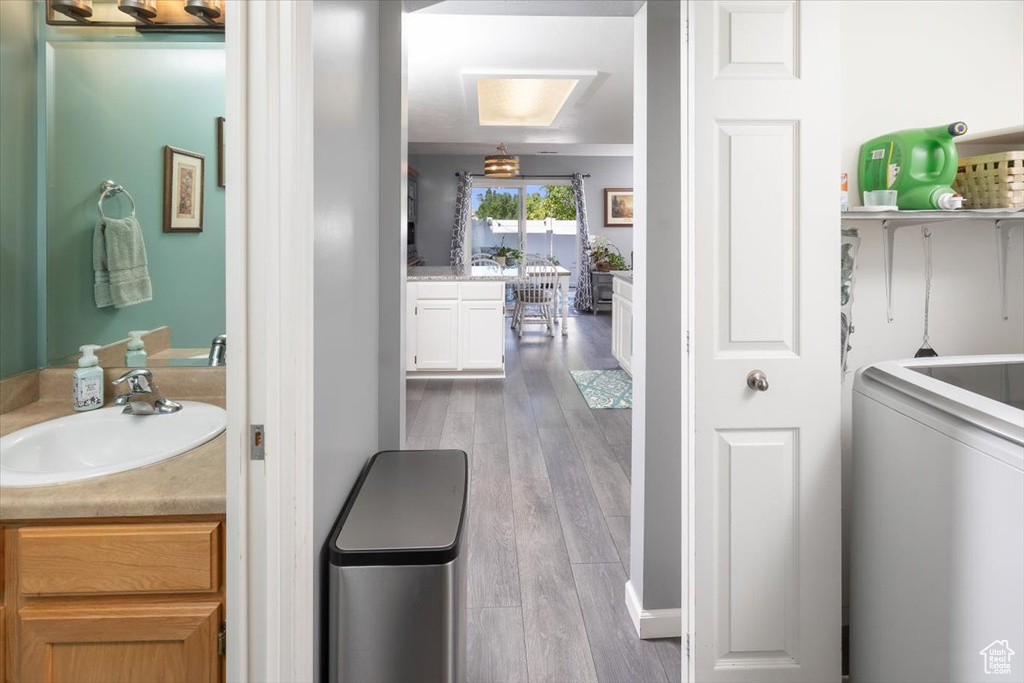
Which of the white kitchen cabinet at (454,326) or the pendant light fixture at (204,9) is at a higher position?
the pendant light fixture at (204,9)

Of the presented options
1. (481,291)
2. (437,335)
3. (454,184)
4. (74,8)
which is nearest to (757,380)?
(74,8)

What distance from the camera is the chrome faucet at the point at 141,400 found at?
5.24ft

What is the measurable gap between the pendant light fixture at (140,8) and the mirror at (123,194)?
0.05 metres

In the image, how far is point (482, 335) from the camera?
584 centimetres

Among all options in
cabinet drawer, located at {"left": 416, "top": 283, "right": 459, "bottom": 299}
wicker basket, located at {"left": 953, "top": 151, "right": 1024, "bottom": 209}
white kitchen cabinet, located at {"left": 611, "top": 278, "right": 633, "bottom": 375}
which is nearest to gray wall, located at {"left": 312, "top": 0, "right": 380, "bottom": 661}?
wicker basket, located at {"left": 953, "top": 151, "right": 1024, "bottom": 209}

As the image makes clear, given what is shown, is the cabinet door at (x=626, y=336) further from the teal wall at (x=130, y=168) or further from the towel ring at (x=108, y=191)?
the towel ring at (x=108, y=191)

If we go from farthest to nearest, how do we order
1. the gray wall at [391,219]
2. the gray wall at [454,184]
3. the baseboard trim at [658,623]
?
the gray wall at [454,184], the baseboard trim at [658,623], the gray wall at [391,219]

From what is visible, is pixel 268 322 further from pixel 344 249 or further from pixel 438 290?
pixel 438 290

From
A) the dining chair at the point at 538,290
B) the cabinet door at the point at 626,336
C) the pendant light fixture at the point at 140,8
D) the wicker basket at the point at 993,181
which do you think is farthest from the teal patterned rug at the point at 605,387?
the pendant light fixture at the point at 140,8

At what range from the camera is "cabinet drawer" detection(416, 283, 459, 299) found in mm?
5672

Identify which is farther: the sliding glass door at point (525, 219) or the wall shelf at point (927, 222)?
the sliding glass door at point (525, 219)

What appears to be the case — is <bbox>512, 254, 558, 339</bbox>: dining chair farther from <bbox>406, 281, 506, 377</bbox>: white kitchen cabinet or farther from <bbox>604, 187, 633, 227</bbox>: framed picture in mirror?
<bbox>604, 187, 633, 227</bbox>: framed picture in mirror

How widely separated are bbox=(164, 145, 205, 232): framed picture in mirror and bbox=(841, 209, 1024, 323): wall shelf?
5.77 feet

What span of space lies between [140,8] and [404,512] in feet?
4.85
